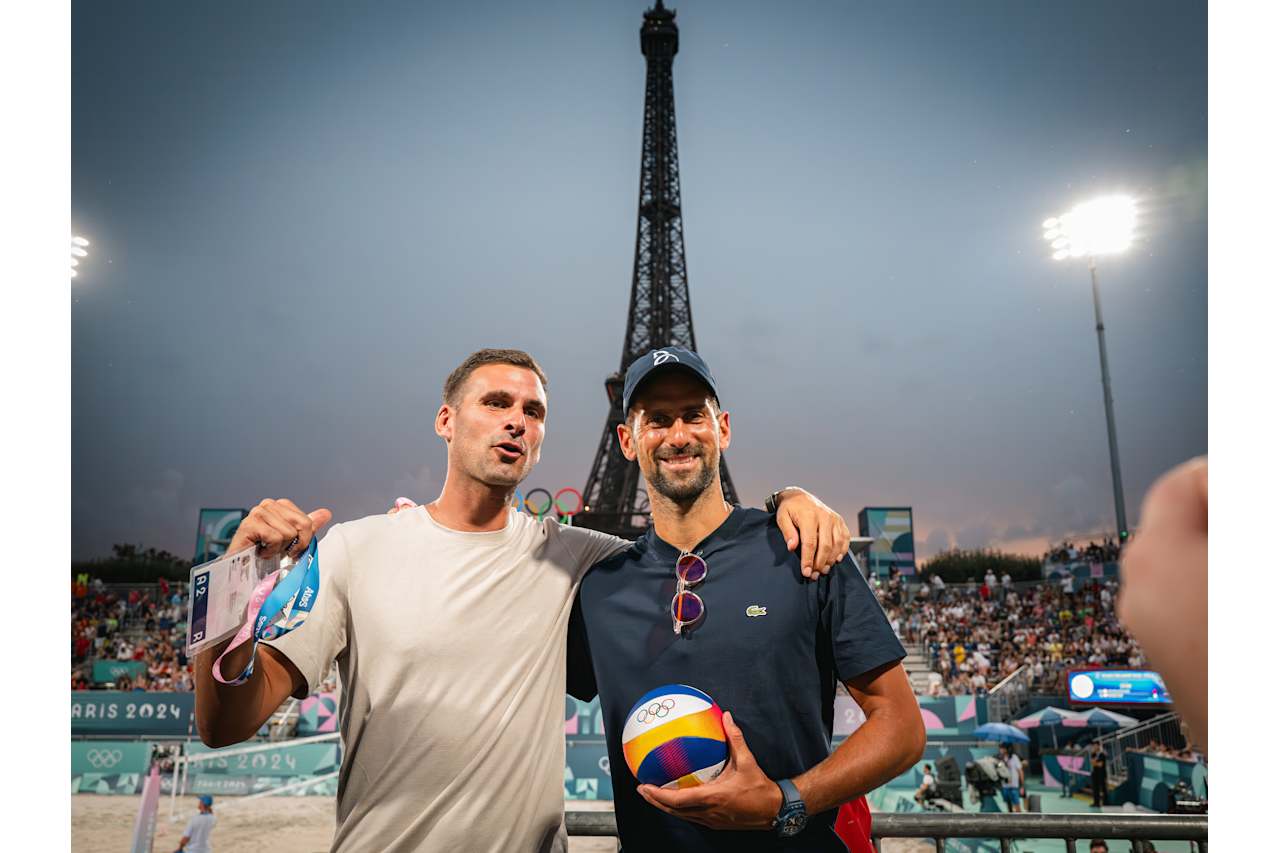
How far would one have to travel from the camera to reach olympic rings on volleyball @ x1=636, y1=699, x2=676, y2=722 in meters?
1.97

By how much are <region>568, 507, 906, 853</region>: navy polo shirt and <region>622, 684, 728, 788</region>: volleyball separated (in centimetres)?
21

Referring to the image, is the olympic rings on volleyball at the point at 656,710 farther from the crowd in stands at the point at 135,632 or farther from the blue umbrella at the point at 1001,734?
the crowd in stands at the point at 135,632

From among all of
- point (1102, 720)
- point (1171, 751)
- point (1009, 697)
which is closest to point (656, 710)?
point (1171, 751)

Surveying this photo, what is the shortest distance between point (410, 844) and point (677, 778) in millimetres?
927

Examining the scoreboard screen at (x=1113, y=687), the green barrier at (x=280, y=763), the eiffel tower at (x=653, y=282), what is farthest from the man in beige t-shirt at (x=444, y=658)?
the eiffel tower at (x=653, y=282)

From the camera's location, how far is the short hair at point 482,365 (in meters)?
2.85

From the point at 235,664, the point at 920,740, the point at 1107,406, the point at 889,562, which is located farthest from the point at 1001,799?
the point at 889,562

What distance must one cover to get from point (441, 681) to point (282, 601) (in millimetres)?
633

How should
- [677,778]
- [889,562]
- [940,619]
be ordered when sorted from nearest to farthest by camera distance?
[677,778], [940,619], [889,562]

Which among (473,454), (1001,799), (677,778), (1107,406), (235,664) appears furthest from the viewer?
(1107,406)

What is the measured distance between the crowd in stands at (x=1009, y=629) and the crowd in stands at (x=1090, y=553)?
4.57ft

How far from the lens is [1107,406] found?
18.1 meters
